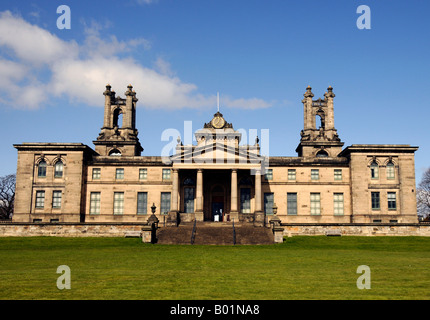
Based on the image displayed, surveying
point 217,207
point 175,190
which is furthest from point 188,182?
point 175,190

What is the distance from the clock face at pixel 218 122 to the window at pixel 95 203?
1848 cm

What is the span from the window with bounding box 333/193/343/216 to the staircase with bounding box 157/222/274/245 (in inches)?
597

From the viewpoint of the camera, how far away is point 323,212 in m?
52.0

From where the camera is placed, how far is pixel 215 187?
174 ft

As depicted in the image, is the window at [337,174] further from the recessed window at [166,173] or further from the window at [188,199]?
the recessed window at [166,173]

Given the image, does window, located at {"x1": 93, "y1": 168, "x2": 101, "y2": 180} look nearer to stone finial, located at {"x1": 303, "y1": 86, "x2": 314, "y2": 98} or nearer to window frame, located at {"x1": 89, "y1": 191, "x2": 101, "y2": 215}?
window frame, located at {"x1": 89, "y1": 191, "x2": 101, "y2": 215}

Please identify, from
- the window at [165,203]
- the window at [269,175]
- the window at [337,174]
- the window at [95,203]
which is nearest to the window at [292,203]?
the window at [269,175]

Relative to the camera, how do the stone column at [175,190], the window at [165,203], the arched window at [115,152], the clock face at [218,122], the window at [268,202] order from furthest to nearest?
the arched window at [115,152]
the clock face at [218,122]
the window at [268,202]
the window at [165,203]
the stone column at [175,190]

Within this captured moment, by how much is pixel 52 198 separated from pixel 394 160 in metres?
42.3

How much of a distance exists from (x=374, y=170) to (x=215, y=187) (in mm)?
19914

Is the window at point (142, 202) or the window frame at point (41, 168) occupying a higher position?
the window frame at point (41, 168)

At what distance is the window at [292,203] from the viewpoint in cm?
5225

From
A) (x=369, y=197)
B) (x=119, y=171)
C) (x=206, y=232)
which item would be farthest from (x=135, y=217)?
(x=369, y=197)
